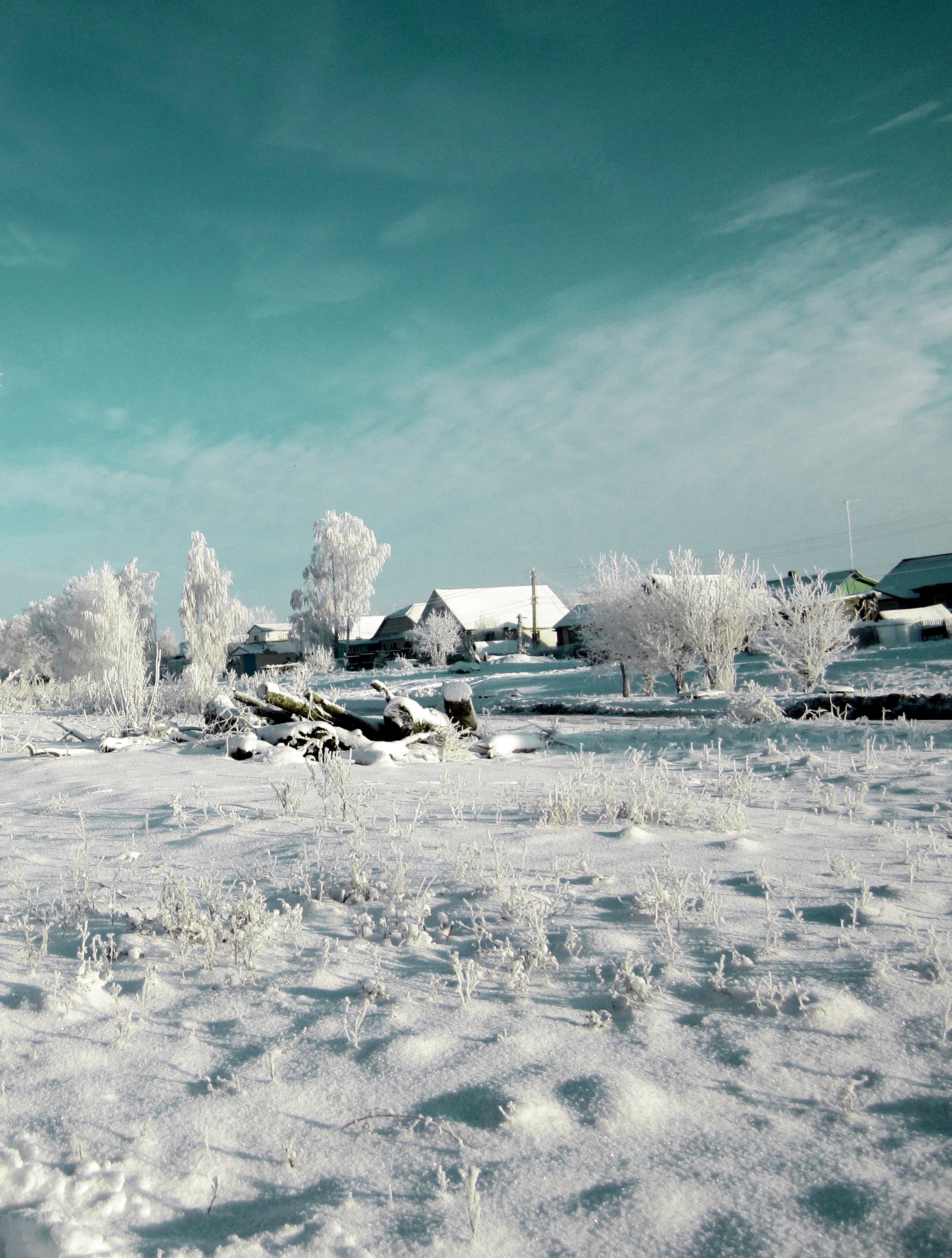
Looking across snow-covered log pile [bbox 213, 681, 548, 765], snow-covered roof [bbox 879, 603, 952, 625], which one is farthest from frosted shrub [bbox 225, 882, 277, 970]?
snow-covered roof [bbox 879, 603, 952, 625]

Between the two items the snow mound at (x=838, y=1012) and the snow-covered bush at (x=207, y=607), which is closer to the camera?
the snow mound at (x=838, y=1012)

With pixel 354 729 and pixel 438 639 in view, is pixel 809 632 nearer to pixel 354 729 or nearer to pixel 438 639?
pixel 354 729

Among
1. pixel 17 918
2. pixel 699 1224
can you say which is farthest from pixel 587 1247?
pixel 17 918

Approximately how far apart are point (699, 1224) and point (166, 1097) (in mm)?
1423

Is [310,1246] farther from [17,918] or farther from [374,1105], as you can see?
[17,918]

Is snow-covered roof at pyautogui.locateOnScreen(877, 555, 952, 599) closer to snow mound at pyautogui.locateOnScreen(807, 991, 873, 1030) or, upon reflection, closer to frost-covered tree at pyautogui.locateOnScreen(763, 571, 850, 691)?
frost-covered tree at pyautogui.locateOnScreen(763, 571, 850, 691)

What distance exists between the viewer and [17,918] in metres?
3.31

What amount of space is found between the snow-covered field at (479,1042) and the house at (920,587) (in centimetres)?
4389

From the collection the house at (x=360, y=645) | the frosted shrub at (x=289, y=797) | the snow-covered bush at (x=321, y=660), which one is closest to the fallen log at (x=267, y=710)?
the frosted shrub at (x=289, y=797)

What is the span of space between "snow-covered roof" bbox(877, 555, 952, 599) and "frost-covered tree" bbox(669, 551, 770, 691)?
2616cm

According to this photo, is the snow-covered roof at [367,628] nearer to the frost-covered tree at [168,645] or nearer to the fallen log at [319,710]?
the frost-covered tree at [168,645]

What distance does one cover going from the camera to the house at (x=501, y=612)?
2292 inches

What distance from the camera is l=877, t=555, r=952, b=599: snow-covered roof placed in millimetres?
43656

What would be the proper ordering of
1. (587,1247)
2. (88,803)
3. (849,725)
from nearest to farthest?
1. (587,1247)
2. (88,803)
3. (849,725)
